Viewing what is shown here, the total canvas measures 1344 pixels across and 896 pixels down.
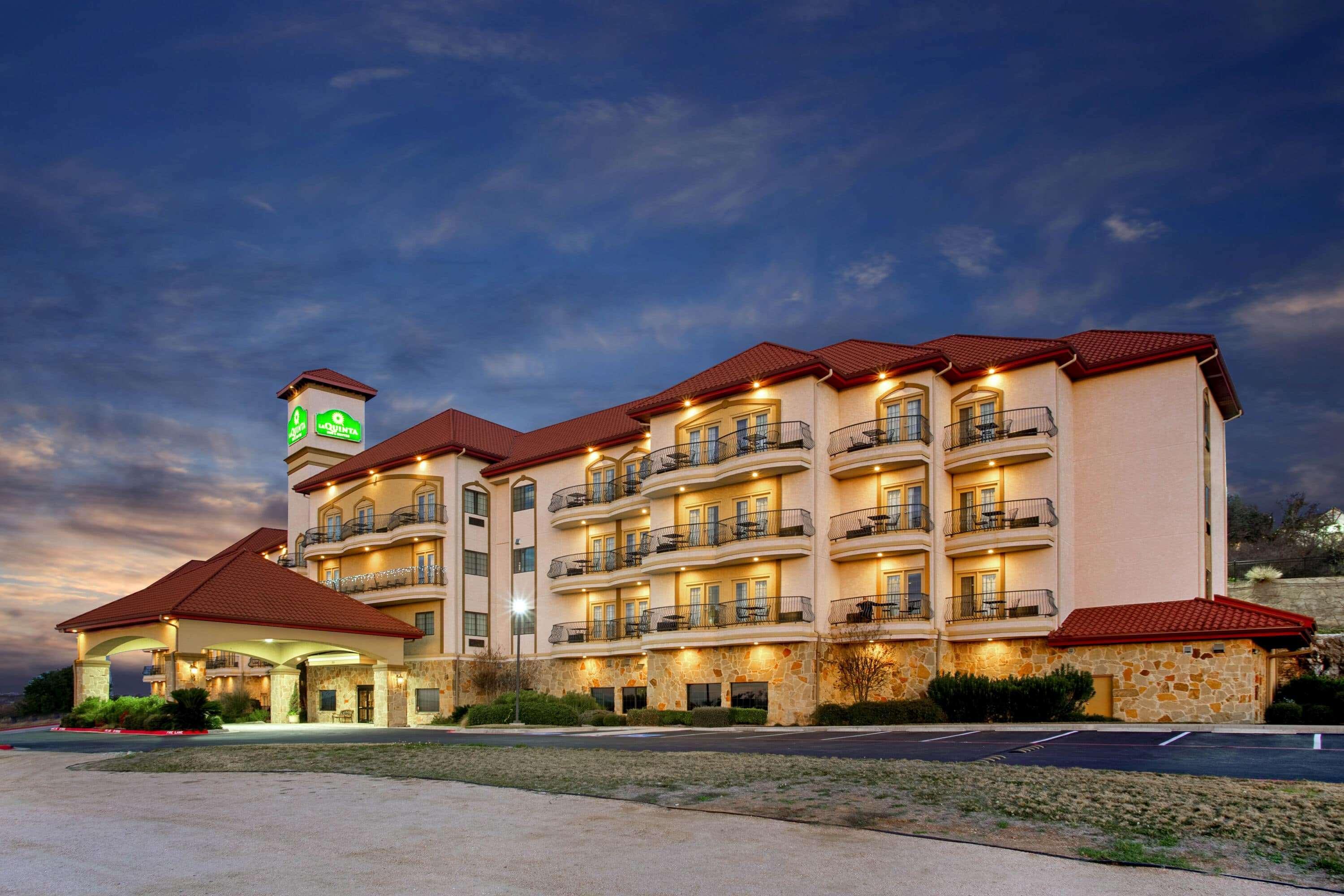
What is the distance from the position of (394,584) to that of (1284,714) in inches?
1596

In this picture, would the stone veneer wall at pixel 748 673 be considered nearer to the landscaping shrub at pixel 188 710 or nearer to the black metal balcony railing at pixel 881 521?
the black metal balcony railing at pixel 881 521

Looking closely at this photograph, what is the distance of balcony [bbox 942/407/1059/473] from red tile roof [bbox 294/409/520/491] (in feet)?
85.0

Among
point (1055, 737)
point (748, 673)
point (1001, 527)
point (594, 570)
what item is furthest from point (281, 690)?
point (1055, 737)

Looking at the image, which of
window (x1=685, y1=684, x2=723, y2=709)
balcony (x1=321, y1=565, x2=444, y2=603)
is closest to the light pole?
balcony (x1=321, y1=565, x2=444, y2=603)

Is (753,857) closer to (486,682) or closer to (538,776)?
(538,776)

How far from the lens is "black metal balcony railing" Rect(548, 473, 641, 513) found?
49.2 meters

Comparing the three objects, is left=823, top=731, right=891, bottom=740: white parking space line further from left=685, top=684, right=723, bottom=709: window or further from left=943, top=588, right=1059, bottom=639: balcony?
left=685, top=684, right=723, bottom=709: window

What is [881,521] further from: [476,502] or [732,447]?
[476,502]

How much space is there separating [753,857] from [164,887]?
17.4 ft

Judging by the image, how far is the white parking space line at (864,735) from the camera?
86.8 feet

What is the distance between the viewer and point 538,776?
16203 millimetres

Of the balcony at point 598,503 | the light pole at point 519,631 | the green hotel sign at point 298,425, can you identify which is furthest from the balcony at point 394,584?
the green hotel sign at point 298,425

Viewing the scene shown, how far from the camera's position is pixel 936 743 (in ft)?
73.5

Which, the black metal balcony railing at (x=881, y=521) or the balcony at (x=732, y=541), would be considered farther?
the balcony at (x=732, y=541)
